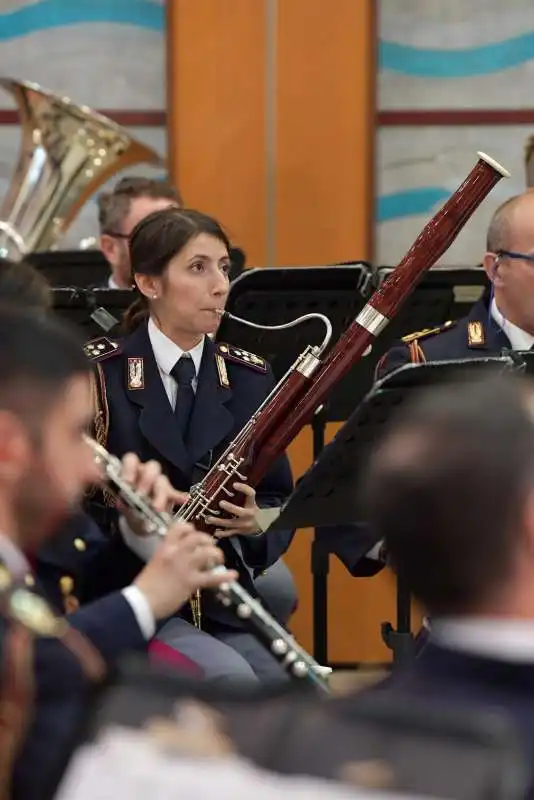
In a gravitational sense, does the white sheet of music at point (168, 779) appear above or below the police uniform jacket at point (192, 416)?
above

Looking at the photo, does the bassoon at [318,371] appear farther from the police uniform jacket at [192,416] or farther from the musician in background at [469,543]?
the musician in background at [469,543]

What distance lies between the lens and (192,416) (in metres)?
2.71

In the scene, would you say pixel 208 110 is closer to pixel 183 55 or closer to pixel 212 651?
pixel 183 55

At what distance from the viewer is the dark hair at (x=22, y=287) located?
1774 mm

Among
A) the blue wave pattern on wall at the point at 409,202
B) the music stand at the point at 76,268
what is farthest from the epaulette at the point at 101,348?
the blue wave pattern on wall at the point at 409,202

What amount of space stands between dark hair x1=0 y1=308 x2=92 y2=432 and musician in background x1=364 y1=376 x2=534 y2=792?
1.23ft

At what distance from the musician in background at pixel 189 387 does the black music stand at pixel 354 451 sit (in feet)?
0.75

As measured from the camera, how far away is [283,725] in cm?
93

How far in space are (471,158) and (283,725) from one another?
3.80 m

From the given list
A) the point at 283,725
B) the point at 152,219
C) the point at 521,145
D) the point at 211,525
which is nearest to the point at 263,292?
the point at 152,219

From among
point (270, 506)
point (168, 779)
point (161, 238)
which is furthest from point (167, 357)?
point (168, 779)

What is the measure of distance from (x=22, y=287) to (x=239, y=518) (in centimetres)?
80

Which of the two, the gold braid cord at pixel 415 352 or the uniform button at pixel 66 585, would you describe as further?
the gold braid cord at pixel 415 352

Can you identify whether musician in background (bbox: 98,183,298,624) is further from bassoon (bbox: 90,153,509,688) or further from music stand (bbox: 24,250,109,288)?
bassoon (bbox: 90,153,509,688)
